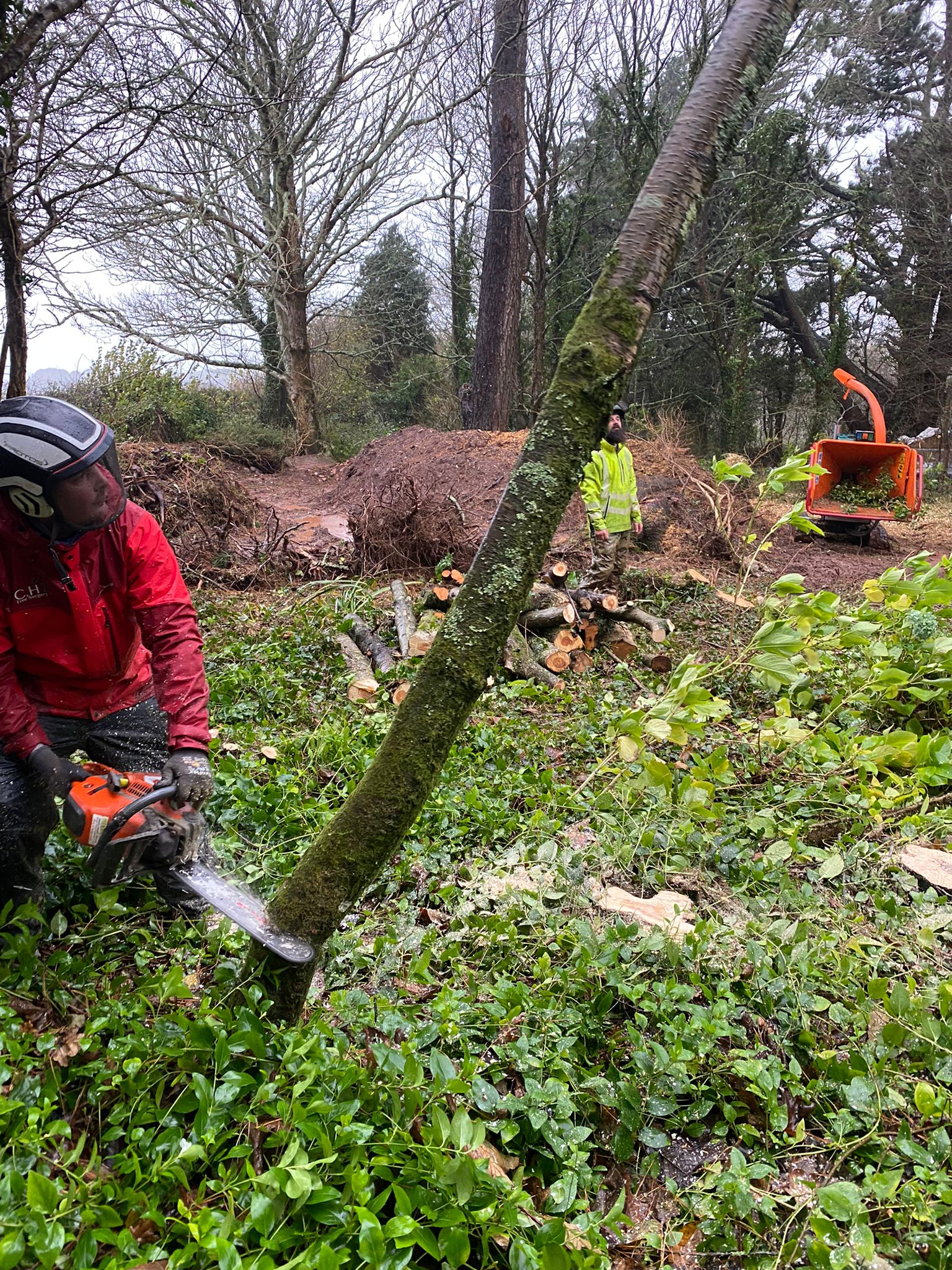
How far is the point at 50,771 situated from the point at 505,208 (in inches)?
512

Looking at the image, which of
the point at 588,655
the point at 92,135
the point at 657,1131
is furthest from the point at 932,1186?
the point at 92,135

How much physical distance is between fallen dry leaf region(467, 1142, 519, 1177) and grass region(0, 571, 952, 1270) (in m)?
0.02

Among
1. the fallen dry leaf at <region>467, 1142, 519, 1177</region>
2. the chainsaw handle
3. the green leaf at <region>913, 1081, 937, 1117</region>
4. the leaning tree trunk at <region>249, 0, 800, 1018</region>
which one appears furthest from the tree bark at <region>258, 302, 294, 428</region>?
the green leaf at <region>913, 1081, 937, 1117</region>

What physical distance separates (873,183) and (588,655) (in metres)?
18.5

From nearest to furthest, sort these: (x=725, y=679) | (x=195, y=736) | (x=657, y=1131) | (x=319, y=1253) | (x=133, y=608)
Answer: (x=319, y=1253) < (x=657, y=1131) < (x=195, y=736) < (x=133, y=608) < (x=725, y=679)

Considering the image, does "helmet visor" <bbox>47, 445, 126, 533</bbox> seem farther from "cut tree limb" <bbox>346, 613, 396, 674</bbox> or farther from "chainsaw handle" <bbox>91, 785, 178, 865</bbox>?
"cut tree limb" <bbox>346, 613, 396, 674</bbox>

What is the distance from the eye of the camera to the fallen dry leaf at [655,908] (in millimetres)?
2523

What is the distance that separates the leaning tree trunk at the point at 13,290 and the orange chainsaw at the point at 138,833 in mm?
3458

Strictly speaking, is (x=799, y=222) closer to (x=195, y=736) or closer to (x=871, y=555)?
(x=871, y=555)

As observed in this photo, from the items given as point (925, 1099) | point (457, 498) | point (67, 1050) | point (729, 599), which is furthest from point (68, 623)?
point (457, 498)

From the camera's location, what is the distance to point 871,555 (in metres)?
9.48

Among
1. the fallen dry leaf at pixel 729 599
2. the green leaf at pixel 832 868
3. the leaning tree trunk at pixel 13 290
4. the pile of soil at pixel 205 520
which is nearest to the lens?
the green leaf at pixel 832 868

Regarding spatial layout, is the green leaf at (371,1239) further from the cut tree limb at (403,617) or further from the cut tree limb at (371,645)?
the cut tree limb at (403,617)

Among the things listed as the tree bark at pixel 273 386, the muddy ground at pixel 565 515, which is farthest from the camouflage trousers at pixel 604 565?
the tree bark at pixel 273 386
